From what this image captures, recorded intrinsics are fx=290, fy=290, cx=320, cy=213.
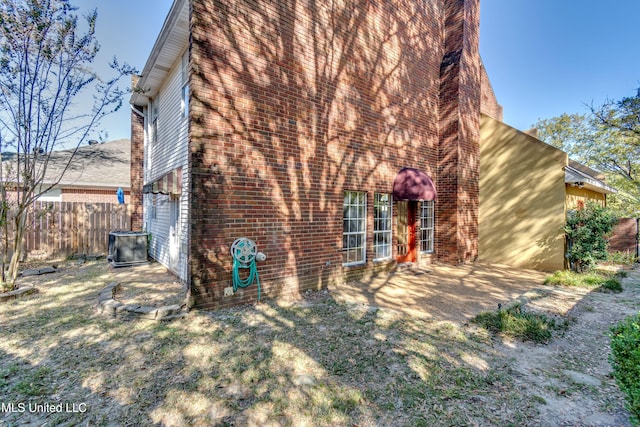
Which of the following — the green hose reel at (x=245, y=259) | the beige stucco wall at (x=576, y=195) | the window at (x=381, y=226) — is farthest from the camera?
the beige stucco wall at (x=576, y=195)

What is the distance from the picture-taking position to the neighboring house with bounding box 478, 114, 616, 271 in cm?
912

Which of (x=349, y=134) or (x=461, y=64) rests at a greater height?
(x=461, y=64)

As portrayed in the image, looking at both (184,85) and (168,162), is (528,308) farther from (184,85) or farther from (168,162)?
(168,162)

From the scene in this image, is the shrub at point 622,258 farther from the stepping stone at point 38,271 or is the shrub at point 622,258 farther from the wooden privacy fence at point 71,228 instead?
the wooden privacy fence at point 71,228

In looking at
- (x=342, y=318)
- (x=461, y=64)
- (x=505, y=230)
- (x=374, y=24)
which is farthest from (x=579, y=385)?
(x=461, y=64)

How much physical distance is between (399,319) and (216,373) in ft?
10.3

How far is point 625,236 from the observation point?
12.2 metres

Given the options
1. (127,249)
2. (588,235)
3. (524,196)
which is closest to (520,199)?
(524,196)

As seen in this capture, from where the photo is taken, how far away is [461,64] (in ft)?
33.3

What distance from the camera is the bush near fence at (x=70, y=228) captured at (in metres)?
9.83

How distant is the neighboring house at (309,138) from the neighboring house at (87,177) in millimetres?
5436

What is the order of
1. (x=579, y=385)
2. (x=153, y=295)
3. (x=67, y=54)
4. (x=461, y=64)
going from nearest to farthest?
(x=579, y=385) → (x=153, y=295) → (x=67, y=54) → (x=461, y=64)

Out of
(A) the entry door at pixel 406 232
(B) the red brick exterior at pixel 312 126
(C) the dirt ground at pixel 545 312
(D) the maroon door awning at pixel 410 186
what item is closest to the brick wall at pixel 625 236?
(C) the dirt ground at pixel 545 312

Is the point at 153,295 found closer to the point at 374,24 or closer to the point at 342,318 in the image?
the point at 342,318
